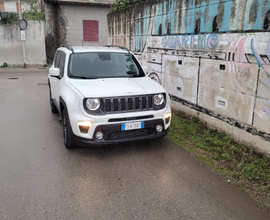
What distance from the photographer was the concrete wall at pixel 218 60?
174 inches

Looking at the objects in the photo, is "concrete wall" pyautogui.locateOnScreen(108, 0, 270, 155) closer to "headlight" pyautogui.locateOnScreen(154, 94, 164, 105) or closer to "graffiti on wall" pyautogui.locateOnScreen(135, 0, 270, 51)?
"graffiti on wall" pyautogui.locateOnScreen(135, 0, 270, 51)

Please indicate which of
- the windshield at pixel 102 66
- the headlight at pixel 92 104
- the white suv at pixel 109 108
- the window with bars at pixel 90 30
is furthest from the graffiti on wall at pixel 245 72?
the window with bars at pixel 90 30

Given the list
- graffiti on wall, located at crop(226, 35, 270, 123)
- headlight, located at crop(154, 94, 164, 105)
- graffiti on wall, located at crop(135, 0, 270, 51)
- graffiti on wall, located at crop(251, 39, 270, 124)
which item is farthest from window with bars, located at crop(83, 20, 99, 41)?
graffiti on wall, located at crop(251, 39, 270, 124)

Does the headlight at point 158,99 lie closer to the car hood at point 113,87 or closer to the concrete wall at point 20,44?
the car hood at point 113,87

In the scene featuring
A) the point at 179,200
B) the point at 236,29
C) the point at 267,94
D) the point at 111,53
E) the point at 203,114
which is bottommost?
the point at 179,200

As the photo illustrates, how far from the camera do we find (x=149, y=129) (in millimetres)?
4516

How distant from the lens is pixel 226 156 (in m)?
4.45

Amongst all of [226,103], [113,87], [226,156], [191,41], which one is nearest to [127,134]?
[113,87]

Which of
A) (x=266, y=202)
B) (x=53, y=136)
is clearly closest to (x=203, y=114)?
(x=266, y=202)

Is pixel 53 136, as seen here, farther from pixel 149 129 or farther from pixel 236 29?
pixel 236 29

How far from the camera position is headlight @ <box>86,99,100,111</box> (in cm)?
419

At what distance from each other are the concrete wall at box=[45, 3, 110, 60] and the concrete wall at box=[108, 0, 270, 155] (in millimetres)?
12079

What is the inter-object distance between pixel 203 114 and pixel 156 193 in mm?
3036

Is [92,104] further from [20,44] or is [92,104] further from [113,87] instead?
[20,44]
